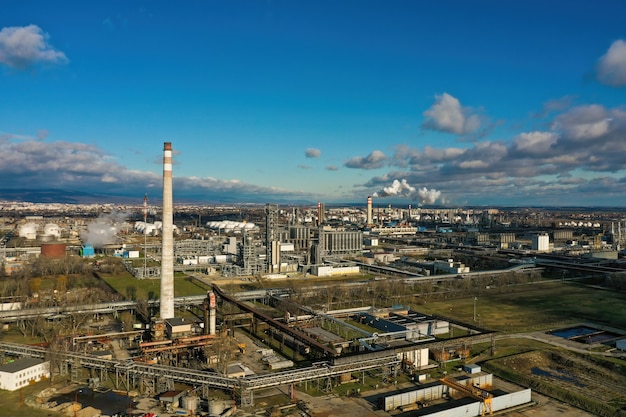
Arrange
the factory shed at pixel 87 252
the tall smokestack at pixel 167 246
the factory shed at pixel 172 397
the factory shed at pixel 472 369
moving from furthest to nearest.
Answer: the factory shed at pixel 87 252 → the tall smokestack at pixel 167 246 → the factory shed at pixel 472 369 → the factory shed at pixel 172 397

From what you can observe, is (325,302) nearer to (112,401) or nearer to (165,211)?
(165,211)

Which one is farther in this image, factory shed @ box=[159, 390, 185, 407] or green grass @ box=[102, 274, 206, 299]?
green grass @ box=[102, 274, 206, 299]

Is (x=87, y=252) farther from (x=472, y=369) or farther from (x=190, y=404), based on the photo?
(x=472, y=369)

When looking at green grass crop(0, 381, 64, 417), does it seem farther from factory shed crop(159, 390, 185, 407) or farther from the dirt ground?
the dirt ground

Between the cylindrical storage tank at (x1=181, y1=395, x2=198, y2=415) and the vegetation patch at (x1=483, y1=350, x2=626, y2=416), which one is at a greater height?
the cylindrical storage tank at (x1=181, y1=395, x2=198, y2=415)

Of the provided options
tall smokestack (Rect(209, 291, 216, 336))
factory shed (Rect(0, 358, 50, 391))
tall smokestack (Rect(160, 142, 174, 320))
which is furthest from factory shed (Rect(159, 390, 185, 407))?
tall smokestack (Rect(160, 142, 174, 320))

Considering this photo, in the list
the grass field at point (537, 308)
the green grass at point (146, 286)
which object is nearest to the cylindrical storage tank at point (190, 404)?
the grass field at point (537, 308)

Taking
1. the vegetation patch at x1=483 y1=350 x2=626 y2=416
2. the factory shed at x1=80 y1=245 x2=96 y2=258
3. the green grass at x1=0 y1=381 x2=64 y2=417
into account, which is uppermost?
the factory shed at x1=80 y1=245 x2=96 y2=258

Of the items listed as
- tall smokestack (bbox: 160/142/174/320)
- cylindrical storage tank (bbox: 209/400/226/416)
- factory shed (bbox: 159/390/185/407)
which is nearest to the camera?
cylindrical storage tank (bbox: 209/400/226/416)

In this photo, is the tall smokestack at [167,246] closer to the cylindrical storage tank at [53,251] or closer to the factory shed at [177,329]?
the factory shed at [177,329]
